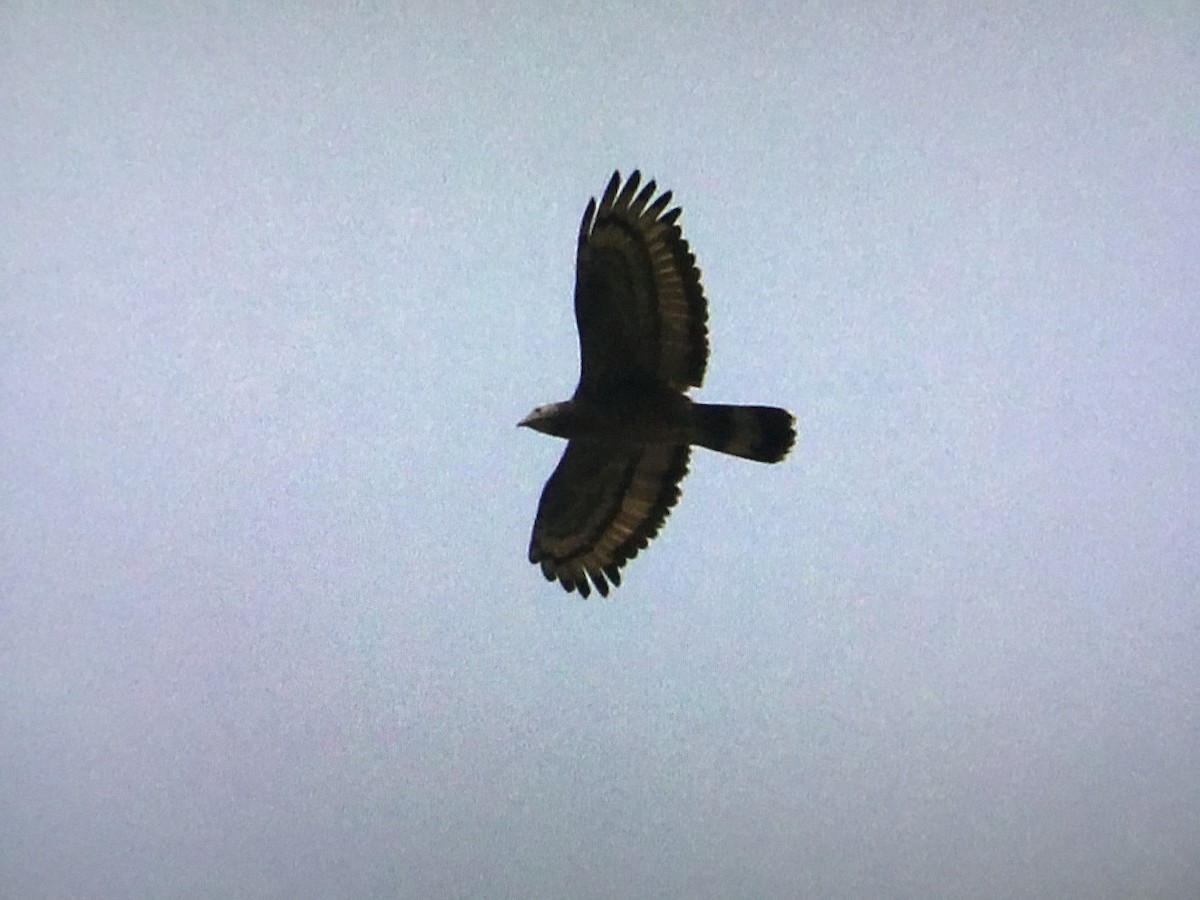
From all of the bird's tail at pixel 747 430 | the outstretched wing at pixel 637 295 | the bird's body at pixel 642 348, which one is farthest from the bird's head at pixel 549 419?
the bird's tail at pixel 747 430

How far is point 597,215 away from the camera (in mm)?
5566

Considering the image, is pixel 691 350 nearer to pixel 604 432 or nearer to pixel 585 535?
pixel 604 432

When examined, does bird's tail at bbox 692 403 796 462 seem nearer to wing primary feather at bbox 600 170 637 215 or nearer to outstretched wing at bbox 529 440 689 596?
outstretched wing at bbox 529 440 689 596

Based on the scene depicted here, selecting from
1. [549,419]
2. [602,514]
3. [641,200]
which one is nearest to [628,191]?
[641,200]

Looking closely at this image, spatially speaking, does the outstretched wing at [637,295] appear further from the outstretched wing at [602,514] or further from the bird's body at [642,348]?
the outstretched wing at [602,514]

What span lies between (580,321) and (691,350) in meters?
0.37

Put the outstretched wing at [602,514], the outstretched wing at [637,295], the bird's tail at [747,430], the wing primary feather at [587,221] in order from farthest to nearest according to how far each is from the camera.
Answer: the outstretched wing at [602,514] → the bird's tail at [747,430] → the outstretched wing at [637,295] → the wing primary feather at [587,221]

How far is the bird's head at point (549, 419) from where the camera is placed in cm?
565

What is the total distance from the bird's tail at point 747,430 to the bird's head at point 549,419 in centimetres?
42

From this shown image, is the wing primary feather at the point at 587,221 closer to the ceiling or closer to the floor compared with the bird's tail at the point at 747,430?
closer to the ceiling

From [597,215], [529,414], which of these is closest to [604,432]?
[529,414]

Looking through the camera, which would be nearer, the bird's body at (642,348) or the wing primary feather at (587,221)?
the wing primary feather at (587,221)

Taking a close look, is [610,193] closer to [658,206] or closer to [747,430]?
[658,206]

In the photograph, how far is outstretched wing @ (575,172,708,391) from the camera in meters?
5.57
